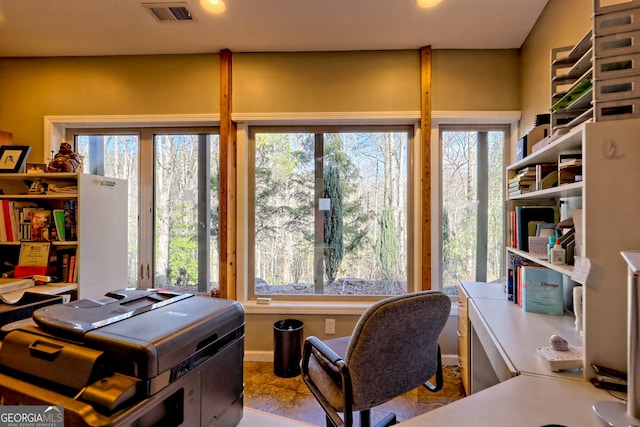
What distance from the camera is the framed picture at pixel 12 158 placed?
2.54 metres

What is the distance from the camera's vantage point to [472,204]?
2777mm

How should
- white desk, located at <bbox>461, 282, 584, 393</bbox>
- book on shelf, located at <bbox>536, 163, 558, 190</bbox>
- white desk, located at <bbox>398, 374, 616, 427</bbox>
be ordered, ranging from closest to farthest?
1. white desk, located at <bbox>398, 374, 616, 427</bbox>
2. white desk, located at <bbox>461, 282, 584, 393</bbox>
3. book on shelf, located at <bbox>536, 163, 558, 190</bbox>

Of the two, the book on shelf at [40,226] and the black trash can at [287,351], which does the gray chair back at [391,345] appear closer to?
the black trash can at [287,351]

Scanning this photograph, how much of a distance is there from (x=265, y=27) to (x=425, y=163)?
69.2 inches

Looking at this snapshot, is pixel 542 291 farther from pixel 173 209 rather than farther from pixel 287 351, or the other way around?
pixel 173 209

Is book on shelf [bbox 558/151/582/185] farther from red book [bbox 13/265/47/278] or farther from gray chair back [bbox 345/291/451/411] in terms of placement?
red book [bbox 13/265/47/278]

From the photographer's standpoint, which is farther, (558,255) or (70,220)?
(70,220)

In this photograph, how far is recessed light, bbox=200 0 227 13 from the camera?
2.11m

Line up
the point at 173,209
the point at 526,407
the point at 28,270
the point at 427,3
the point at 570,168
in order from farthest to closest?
the point at 173,209 → the point at 28,270 → the point at 427,3 → the point at 570,168 → the point at 526,407

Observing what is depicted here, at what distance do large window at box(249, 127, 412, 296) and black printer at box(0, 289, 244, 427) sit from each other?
200cm

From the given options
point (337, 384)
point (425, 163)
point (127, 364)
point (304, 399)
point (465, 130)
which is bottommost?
point (304, 399)

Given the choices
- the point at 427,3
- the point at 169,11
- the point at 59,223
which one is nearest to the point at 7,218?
the point at 59,223

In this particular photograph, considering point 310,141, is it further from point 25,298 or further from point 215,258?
point 25,298

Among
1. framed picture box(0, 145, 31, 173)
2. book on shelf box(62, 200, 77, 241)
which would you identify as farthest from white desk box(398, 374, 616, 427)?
framed picture box(0, 145, 31, 173)
